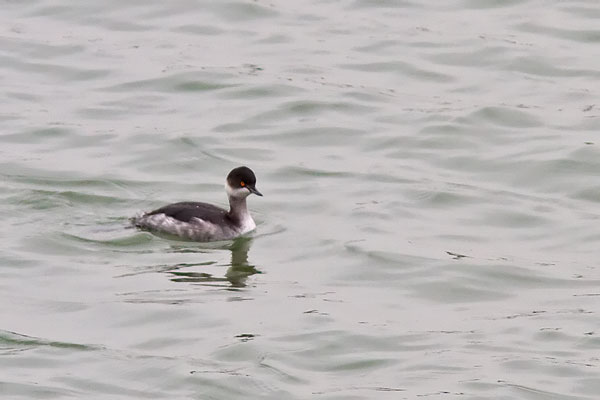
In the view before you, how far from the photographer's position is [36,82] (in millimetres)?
19438

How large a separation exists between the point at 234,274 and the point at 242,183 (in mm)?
1487

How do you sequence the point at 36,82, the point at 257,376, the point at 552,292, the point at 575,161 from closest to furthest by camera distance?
1. the point at 257,376
2. the point at 552,292
3. the point at 575,161
4. the point at 36,82

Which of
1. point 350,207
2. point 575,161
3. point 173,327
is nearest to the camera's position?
point 173,327

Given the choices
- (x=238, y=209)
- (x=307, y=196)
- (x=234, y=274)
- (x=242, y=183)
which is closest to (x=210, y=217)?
(x=238, y=209)

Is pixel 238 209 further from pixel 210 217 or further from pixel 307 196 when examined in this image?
pixel 307 196

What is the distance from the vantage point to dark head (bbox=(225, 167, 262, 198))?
15.1 metres

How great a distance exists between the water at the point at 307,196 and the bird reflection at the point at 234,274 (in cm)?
4

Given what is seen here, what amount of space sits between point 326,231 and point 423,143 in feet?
10.1

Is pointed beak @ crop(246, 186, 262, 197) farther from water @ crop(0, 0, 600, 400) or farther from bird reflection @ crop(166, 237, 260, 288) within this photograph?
bird reflection @ crop(166, 237, 260, 288)

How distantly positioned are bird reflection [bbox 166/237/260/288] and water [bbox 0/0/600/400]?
4 centimetres

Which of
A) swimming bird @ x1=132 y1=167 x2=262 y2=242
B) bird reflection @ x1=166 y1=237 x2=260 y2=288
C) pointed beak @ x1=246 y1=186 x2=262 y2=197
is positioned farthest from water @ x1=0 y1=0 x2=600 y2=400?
pointed beak @ x1=246 y1=186 x2=262 y2=197

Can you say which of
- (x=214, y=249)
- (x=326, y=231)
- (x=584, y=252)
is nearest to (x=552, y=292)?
(x=584, y=252)

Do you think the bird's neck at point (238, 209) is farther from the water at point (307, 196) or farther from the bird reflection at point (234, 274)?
the bird reflection at point (234, 274)

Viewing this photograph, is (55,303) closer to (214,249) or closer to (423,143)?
(214,249)
